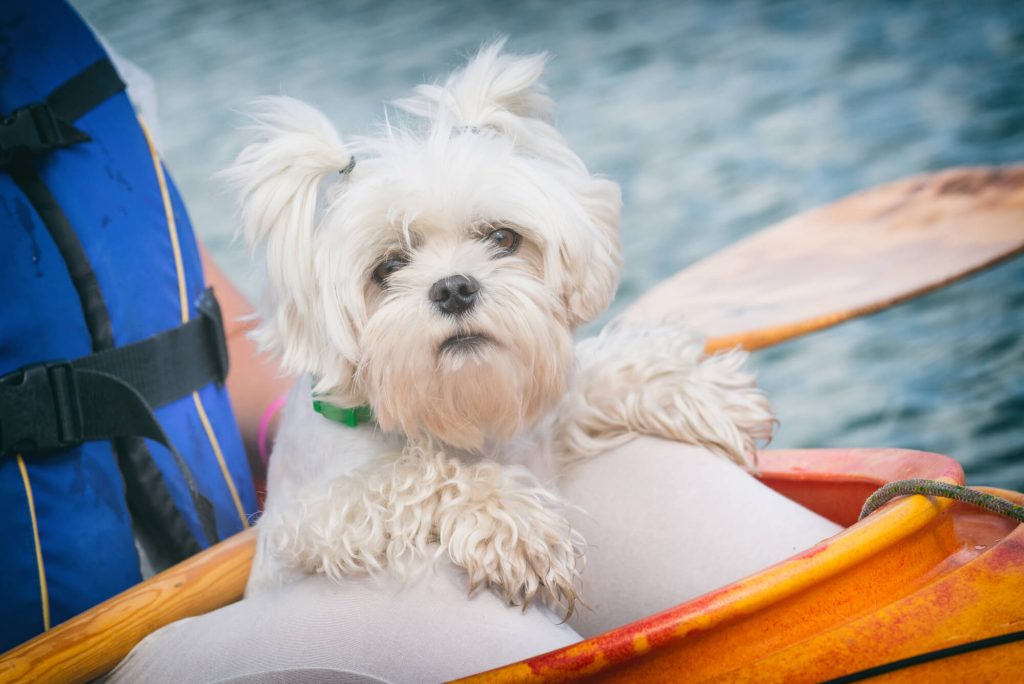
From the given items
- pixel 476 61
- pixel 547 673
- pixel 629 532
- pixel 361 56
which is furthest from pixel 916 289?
pixel 361 56

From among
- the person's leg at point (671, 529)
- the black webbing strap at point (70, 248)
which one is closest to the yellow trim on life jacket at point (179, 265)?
the black webbing strap at point (70, 248)

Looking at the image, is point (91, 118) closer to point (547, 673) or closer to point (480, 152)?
point (480, 152)

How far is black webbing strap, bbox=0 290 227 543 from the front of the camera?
3.56ft

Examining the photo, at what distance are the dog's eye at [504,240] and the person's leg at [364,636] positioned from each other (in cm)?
33

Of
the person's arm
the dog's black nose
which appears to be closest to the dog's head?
the dog's black nose

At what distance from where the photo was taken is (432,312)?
93 cm

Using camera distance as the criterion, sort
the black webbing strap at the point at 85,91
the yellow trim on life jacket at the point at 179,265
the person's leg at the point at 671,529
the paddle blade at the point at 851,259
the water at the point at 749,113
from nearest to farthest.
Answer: the person's leg at the point at 671,529 < the black webbing strap at the point at 85,91 < the yellow trim on life jacket at the point at 179,265 < the paddle blade at the point at 851,259 < the water at the point at 749,113

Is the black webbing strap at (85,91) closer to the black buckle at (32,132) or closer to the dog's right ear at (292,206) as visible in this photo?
the black buckle at (32,132)

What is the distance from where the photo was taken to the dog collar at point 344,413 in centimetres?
104

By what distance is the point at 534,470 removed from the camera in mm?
1125

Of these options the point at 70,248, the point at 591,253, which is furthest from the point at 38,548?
the point at 591,253

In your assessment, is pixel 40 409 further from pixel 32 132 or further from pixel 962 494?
pixel 962 494

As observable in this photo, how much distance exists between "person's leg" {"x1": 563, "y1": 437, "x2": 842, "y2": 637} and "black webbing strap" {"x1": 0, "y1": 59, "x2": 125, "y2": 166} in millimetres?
762

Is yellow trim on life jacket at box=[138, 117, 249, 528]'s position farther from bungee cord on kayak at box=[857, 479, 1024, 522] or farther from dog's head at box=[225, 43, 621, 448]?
bungee cord on kayak at box=[857, 479, 1024, 522]
